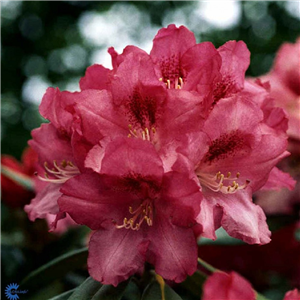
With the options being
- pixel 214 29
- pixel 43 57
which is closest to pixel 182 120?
pixel 214 29

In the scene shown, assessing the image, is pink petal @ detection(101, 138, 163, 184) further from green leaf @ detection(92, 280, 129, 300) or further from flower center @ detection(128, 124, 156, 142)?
green leaf @ detection(92, 280, 129, 300)

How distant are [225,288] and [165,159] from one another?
0.22 meters

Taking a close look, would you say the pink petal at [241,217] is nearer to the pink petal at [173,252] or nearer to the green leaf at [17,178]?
the pink petal at [173,252]

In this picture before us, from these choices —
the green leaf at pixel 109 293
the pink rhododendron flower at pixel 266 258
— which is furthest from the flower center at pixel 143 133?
the pink rhododendron flower at pixel 266 258

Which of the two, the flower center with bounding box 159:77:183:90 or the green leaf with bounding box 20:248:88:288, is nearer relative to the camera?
the flower center with bounding box 159:77:183:90

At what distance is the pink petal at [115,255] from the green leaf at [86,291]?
10 cm

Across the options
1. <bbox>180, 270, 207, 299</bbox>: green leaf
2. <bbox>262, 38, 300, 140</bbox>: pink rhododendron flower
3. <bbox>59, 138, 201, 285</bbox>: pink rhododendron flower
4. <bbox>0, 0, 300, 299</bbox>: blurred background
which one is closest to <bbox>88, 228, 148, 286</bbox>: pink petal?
<bbox>59, 138, 201, 285</bbox>: pink rhododendron flower

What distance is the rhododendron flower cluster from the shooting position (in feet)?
2.39

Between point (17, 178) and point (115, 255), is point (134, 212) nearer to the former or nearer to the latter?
point (115, 255)

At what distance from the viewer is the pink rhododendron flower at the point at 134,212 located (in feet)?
2.35

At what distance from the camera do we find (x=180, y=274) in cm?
76

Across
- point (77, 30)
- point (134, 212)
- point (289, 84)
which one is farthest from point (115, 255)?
point (77, 30)

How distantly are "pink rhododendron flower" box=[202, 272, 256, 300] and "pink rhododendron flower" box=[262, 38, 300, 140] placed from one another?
77cm

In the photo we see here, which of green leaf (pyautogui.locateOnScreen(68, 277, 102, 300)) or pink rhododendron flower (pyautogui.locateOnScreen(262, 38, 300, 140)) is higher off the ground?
pink rhododendron flower (pyautogui.locateOnScreen(262, 38, 300, 140))
